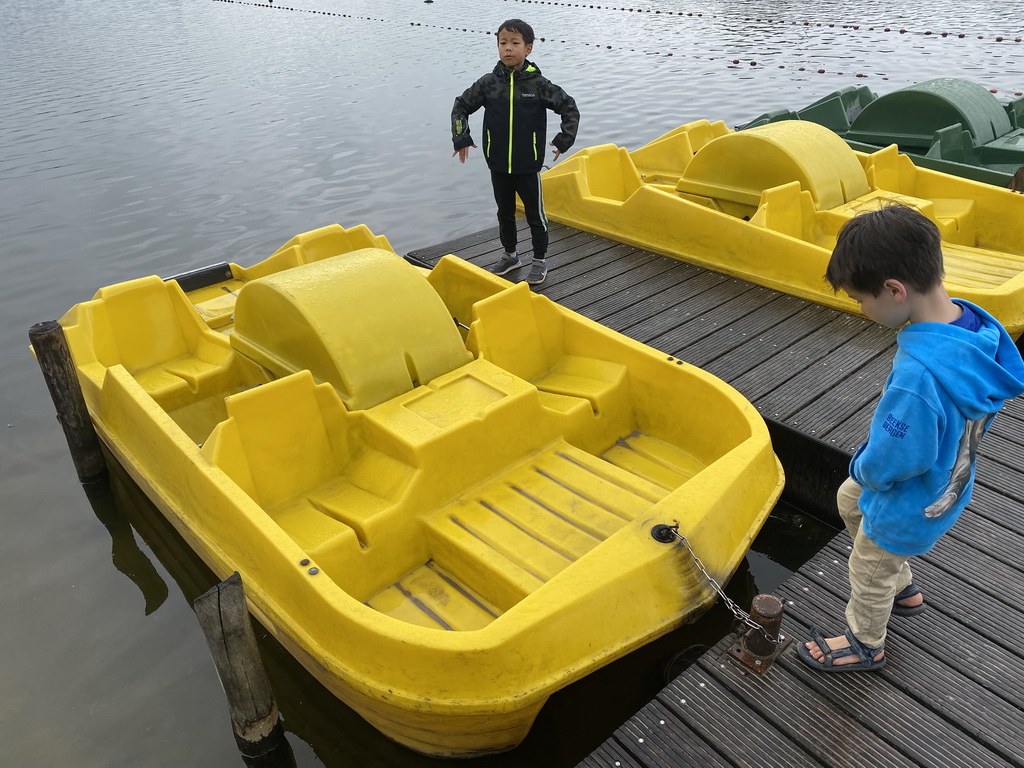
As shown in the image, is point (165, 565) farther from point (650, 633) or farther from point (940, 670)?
point (940, 670)

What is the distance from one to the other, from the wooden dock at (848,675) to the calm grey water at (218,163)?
2.72ft

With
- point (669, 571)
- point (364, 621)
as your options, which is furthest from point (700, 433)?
point (364, 621)

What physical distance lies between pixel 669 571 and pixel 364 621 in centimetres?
128

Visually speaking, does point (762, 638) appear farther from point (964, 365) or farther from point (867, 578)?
point (964, 365)

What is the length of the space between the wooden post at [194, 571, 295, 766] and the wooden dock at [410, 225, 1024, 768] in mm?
1467

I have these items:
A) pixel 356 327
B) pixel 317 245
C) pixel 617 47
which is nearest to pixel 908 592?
pixel 356 327

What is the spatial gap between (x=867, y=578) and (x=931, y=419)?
782 mm

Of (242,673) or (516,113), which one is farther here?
(516,113)

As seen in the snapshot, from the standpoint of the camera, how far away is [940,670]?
2992 mm

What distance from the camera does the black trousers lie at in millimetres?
6164

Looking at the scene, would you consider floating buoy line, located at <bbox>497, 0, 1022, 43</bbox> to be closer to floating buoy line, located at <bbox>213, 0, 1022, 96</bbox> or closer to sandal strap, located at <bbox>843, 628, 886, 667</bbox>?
floating buoy line, located at <bbox>213, 0, 1022, 96</bbox>

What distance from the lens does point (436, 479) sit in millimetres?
3924

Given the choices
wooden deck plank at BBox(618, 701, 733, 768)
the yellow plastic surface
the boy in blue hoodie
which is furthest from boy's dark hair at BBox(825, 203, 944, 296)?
the yellow plastic surface

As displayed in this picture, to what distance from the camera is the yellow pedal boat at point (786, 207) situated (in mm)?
6289
